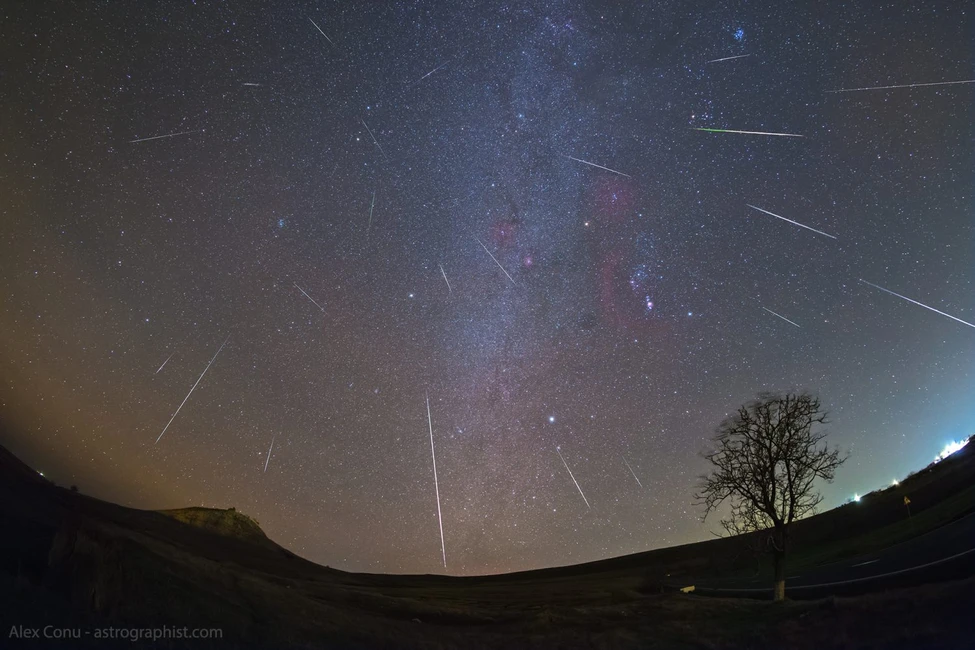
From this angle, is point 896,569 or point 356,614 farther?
point 896,569

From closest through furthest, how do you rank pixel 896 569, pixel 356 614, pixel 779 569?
1. pixel 779 569
2. pixel 356 614
3. pixel 896 569

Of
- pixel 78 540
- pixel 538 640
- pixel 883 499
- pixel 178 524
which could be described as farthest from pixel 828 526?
pixel 178 524

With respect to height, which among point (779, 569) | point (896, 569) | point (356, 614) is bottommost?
point (896, 569)

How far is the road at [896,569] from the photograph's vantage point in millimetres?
28812

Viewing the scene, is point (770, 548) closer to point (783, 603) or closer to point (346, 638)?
point (783, 603)

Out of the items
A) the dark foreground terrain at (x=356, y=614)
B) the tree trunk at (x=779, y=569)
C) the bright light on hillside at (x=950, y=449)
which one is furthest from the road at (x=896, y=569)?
the bright light on hillside at (x=950, y=449)

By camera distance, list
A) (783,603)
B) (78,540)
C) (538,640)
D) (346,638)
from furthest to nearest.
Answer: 1. (783,603)
2. (538,640)
3. (346,638)
4. (78,540)

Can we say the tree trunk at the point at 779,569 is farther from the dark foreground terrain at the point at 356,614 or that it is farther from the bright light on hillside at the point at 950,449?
the bright light on hillside at the point at 950,449

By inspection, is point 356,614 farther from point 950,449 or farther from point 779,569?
point 950,449

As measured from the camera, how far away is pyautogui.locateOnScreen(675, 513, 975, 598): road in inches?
1134

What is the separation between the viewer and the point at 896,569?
35781mm

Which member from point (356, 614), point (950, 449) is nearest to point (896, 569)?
point (356, 614)

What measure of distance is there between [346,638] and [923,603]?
20.4 meters

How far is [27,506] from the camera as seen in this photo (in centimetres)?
2575
